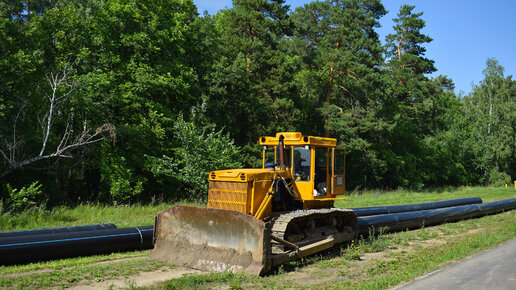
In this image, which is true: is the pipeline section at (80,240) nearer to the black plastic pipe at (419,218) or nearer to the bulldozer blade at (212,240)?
the black plastic pipe at (419,218)

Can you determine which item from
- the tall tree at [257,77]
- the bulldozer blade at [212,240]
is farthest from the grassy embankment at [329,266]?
the tall tree at [257,77]

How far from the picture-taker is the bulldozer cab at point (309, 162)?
1002 centimetres

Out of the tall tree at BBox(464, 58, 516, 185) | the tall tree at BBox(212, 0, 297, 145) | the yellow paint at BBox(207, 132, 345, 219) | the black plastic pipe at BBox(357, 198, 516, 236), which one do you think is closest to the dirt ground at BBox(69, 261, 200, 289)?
the yellow paint at BBox(207, 132, 345, 219)

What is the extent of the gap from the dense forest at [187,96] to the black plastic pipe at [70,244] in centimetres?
686

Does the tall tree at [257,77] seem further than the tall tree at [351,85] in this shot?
No

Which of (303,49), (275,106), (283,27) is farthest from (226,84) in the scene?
(303,49)

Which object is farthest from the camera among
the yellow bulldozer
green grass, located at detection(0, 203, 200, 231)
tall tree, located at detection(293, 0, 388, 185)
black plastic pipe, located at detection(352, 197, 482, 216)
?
tall tree, located at detection(293, 0, 388, 185)

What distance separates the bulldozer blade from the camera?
25.0 feet

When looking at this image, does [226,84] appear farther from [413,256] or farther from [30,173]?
[413,256]

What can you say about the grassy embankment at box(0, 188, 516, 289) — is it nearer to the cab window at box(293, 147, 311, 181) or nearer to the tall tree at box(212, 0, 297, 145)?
the cab window at box(293, 147, 311, 181)

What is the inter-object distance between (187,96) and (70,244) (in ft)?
54.4

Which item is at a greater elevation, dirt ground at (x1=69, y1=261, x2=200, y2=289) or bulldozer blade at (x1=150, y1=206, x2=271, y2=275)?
bulldozer blade at (x1=150, y1=206, x2=271, y2=275)

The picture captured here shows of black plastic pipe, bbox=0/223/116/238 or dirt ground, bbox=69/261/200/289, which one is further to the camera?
black plastic pipe, bbox=0/223/116/238

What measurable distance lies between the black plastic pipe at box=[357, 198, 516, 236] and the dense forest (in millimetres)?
8752
